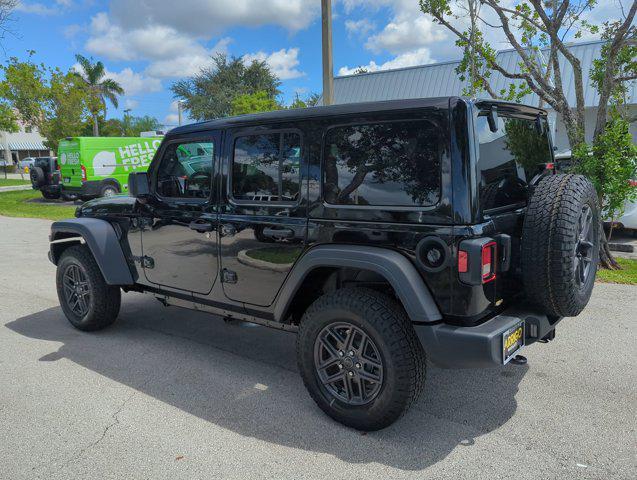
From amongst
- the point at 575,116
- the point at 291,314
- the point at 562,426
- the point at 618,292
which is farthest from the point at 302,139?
the point at 575,116

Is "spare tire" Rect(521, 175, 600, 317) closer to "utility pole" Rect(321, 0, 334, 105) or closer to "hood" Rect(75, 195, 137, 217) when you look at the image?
"hood" Rect(75, 195, 137, 217)

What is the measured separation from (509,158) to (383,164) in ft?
2.77

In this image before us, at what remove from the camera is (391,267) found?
2.74 metres

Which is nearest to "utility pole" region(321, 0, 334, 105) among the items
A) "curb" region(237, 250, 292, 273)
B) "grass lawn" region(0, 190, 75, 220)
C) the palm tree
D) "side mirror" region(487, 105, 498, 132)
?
"curb" region(237, 250, 292, 273)

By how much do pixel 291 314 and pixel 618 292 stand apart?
4273mm

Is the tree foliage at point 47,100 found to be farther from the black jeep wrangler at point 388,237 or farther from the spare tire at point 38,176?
the black jeep wrangler at point 388,237

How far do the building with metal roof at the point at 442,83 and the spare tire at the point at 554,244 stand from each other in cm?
1478

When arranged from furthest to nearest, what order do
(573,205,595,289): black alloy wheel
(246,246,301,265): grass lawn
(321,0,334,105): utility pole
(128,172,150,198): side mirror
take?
(321,0,334,105): utility pole, (128,172,150,198): side mirror, (246,246,301,265): grass lawn, (573,205,595,289): black alloy wheel

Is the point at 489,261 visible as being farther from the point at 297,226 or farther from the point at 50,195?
the point at 50,195

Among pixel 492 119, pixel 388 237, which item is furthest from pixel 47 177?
pixel 492 119

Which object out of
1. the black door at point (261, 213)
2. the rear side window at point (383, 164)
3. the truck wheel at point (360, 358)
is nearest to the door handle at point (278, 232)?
the black door at point (261, 213)

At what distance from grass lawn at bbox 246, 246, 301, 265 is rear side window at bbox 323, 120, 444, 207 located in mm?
427

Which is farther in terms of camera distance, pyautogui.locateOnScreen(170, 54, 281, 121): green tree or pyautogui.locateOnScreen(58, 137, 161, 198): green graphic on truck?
pyautogui.locateOnScreen(170, 54, 281, 121): green tree

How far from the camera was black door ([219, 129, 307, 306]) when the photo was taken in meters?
3.30
